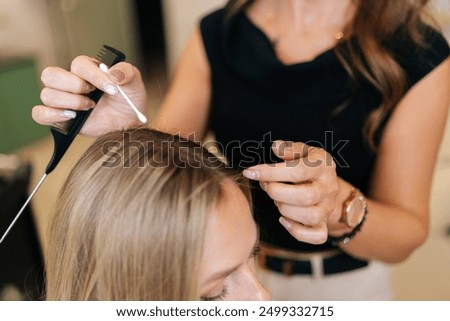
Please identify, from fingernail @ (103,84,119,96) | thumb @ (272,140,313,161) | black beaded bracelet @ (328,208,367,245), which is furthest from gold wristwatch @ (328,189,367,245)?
fingernail @ (103,84,119,96)

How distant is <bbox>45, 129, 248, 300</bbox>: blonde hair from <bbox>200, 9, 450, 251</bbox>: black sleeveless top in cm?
23

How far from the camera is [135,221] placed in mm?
558

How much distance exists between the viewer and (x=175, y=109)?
2.86 feet

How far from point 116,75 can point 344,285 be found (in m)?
0.54

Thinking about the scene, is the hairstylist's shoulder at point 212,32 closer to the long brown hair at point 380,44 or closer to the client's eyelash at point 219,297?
the long brown hair at point 380,44

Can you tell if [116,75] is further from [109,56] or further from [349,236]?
[349,236]

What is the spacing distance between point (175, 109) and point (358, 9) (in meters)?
0.35

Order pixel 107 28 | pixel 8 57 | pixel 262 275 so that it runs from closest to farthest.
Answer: pixel 262 275 → pixel 8 57 → pixel 107 28

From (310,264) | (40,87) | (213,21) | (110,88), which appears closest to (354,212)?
(310,264)

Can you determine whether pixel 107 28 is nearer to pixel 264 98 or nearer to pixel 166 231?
pixel 264 98

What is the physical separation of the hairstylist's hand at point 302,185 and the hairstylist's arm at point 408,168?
0.62 feet

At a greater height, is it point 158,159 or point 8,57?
point 158,159

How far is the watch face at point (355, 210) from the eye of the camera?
0.65 meters
